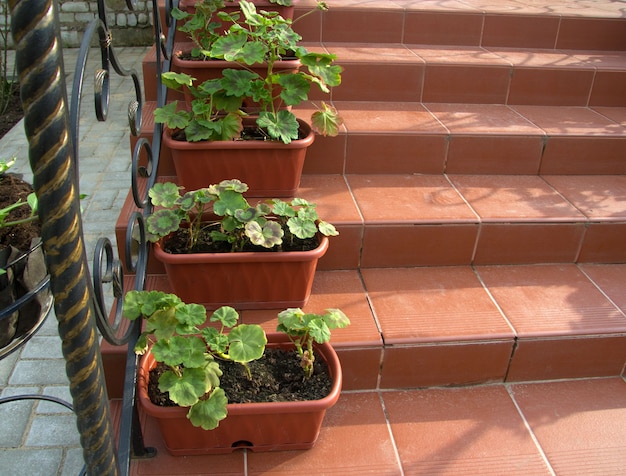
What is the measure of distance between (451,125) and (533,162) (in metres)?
0.43

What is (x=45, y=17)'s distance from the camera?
0.81 m

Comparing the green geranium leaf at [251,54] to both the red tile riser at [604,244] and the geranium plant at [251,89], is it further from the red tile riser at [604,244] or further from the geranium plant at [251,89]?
the red tile riser at [604,244]

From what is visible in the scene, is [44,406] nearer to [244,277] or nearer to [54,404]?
[54,404]

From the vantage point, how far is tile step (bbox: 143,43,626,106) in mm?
2828

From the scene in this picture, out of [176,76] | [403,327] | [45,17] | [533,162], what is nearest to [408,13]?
[533,162]

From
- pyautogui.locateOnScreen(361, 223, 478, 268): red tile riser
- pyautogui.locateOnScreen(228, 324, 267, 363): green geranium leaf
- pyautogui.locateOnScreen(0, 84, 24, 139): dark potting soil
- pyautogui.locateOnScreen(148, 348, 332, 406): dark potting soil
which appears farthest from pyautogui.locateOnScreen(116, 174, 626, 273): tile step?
pyautogui.locateOnScreen(0, 84, 24, 139): dark potting soil

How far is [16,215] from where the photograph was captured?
5.49ft

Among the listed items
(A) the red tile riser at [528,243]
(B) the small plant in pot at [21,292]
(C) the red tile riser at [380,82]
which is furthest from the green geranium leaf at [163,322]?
(C) the red tile riser at [380,82]

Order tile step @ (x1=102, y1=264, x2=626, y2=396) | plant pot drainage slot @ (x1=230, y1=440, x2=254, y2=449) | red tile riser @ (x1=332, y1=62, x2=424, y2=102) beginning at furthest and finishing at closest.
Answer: red tile riser @ (x1=332, y1=62, x2=424, y2=102) → tile step @ (x1=102, y1=264, x2=626, y2=396) → plant pot drainage slot @ (x1=230, y1=440, x2=254, y2=449)

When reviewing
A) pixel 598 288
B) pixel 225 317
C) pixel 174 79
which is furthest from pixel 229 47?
pixel 598 288

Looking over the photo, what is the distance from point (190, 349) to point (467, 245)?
125 centimetres

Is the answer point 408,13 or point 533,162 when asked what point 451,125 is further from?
point 408,13

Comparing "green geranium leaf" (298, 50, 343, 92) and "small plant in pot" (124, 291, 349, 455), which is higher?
"green geranium leaf" (298, 50, 343, 92)

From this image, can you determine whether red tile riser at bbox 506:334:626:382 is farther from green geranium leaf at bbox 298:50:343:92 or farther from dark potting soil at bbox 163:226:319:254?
green geranium leaf at bbox 298:50:343:92
